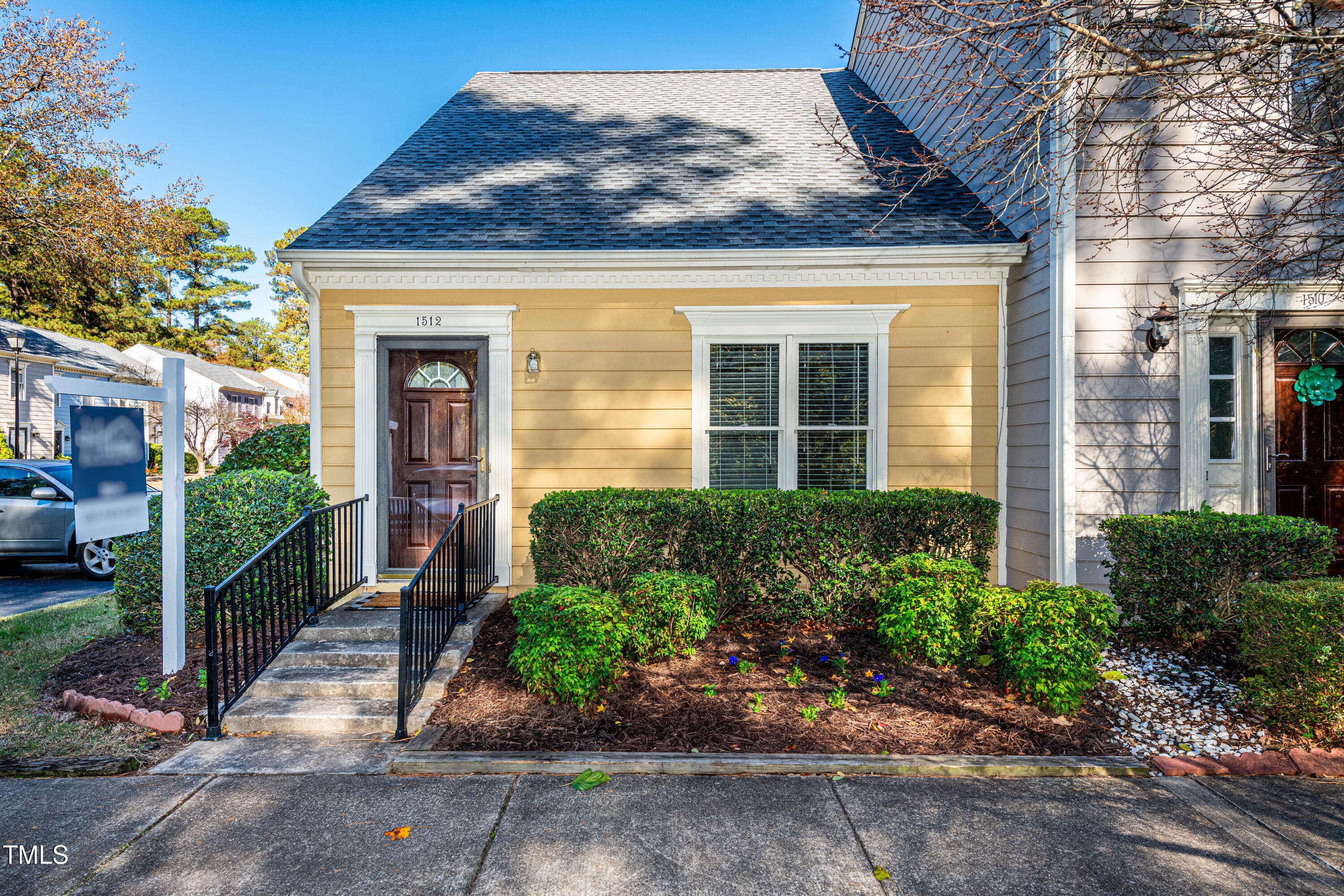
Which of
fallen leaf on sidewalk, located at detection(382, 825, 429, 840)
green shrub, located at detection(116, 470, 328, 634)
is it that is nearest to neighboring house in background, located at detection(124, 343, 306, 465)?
green shrub, located at detection(116, 470, 328, 634)

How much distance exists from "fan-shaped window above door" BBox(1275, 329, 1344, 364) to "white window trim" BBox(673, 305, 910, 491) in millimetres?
2948

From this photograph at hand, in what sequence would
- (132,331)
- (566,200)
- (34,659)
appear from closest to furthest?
1. (34,659)
2. (566,200)
3. (132,331)

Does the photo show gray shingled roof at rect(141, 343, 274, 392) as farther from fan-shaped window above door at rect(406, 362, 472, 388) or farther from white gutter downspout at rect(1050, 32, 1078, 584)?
white gutter downspout at rect(1050, 32, 1078, 584)

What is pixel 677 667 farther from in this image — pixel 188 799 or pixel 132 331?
pixel 132 331

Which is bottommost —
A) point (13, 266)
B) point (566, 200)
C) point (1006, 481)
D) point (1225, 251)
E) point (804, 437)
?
point (1006, 481)

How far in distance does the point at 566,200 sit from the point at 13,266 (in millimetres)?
13776

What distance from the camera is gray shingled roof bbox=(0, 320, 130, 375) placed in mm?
19609

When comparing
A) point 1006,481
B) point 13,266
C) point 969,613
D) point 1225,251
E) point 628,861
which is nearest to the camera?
point 628,861

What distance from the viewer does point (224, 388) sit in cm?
2773

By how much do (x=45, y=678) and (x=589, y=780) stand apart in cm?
412

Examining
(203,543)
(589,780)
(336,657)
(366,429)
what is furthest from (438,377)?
(589,780)

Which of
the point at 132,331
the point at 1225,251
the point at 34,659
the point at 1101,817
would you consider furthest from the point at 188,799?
the point at 132,331

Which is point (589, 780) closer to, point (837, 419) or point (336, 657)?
point (336, 657)

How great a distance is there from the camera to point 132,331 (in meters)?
29.6
